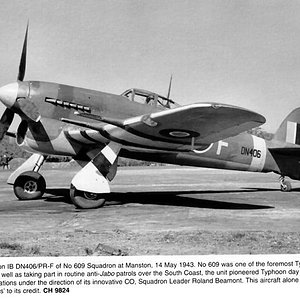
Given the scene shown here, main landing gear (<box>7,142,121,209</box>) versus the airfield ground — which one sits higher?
main landing gear (<box>7,142,121,209</box>)

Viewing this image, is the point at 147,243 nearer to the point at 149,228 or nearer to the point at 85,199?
the point at 149,228

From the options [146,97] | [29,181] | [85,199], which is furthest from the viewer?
[29,181]

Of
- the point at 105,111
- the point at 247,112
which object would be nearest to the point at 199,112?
the point at 247,112

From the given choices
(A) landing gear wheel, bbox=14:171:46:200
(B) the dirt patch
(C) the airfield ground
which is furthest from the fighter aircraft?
(B) the dirt patch

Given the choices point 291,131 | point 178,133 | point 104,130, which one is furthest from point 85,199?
point 291,131

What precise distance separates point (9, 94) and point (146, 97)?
2847 millimetres

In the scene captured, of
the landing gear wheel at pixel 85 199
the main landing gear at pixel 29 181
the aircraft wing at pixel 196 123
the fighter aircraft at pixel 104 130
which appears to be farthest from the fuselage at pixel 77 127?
the landing gear wheel at pixel 85 199

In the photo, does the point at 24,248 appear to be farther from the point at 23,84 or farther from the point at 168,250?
the point at 23,84

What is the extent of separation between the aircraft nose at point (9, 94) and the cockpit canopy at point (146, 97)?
224 centimetres

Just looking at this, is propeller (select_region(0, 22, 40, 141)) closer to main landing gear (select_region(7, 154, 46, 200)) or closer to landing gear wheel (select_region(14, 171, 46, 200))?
main landing gear (select_region(7, 154, 46, 200))

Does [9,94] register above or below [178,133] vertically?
above

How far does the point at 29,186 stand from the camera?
9.43 m

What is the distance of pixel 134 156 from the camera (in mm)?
8938

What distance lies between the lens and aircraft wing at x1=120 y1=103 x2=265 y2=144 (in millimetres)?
6559
